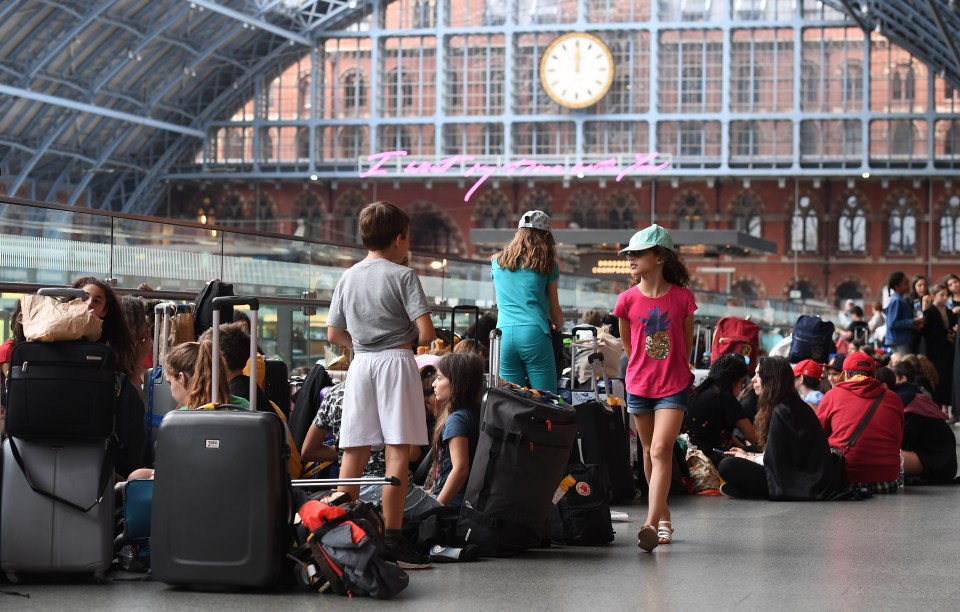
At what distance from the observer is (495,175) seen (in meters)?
41.2

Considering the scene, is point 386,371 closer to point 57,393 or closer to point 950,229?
point 57,393

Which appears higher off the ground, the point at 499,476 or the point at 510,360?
the point at 510,360

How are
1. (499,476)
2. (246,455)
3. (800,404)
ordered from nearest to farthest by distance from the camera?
(246,455) → (499,476) → (800,404)

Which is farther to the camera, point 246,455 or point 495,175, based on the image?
point 495,175

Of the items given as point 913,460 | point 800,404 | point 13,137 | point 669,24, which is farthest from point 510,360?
point 669,24

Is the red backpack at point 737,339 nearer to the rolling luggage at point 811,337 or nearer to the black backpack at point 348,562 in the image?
the rolling luggage at point 811,337

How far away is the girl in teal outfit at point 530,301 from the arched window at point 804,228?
120ft

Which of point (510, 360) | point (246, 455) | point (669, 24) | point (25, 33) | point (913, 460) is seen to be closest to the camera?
point (246, 455)

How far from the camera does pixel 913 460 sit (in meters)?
8.88

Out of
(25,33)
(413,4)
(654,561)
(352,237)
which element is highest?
(413,4)

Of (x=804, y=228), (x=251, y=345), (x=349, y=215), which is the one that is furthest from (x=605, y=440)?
(x=349, y=215)

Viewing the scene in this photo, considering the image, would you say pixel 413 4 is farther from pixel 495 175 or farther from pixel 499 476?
pixel 499 476

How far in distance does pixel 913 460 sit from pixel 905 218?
34.2 m

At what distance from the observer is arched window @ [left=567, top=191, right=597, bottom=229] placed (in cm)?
4284
